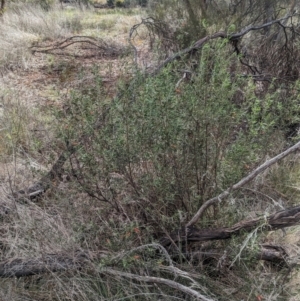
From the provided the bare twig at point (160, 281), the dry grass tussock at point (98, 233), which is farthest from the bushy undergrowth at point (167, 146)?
the bare twig at point (160, 281)

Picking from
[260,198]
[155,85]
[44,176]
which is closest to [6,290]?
[44,176]

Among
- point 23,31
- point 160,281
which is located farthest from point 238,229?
point 23,31

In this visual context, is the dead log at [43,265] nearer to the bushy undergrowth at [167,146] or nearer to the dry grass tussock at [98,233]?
the dry grass tussock at [98,233]

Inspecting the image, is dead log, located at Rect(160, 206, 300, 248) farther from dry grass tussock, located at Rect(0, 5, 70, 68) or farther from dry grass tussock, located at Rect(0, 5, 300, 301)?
dry grass tussock, located at Rect(0, 5, 70, 68)

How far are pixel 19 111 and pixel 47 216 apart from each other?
6.39ft

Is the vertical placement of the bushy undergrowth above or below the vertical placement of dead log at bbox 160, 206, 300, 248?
above

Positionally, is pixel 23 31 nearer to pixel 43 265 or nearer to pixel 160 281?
pixel 43 265

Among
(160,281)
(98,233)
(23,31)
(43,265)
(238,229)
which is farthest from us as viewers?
(23,31)

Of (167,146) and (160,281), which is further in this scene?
(167,146)

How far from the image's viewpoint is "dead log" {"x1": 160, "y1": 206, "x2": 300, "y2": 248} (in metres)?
1.82

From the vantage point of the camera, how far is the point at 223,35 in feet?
11.6

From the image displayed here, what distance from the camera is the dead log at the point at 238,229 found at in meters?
1.82

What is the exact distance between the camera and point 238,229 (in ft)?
6.46

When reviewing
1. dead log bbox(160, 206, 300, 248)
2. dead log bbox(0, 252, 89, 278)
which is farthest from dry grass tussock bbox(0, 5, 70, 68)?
dead log bbox(160, 206, 300, 248)
